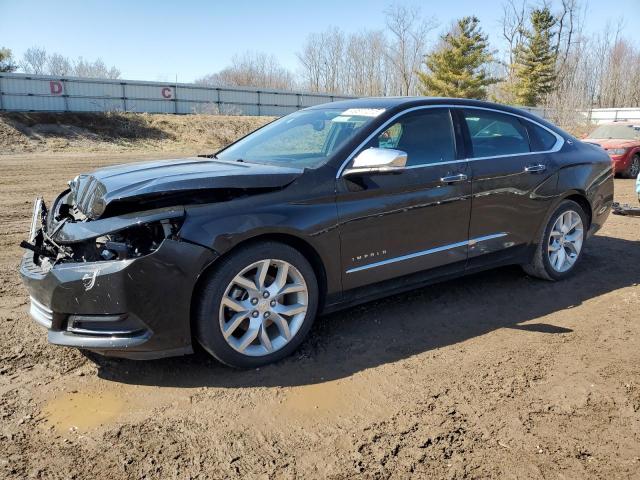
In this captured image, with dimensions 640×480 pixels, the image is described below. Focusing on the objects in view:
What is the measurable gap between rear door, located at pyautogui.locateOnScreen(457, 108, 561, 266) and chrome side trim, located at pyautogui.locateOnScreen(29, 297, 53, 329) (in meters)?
3.09

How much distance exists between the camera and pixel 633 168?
13.7 m

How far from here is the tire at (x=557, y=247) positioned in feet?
16.1

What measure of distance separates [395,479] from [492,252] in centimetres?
262

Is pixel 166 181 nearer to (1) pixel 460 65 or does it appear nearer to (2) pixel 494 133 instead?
(2) pixel 494 133

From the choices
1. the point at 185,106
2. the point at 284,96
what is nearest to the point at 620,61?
the point at 284,96

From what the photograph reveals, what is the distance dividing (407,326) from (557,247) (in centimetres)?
204

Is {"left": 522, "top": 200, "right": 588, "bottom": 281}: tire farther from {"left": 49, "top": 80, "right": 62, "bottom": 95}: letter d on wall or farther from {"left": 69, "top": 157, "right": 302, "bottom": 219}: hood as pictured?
{"left": 49, "top": 80, "right": 62, "bottom": 95}: letter d on wall

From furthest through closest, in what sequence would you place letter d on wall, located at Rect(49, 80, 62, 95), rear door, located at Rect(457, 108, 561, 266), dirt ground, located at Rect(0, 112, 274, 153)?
1. letter d on wall, located at Rect(49, 80, 62, 95)
2. dirt ground, located at Rect(0, 112, 274, 153)
3. rear door, located at Rect(457, 108, 561, 266)

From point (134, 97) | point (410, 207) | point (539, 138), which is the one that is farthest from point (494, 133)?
point (134, 97)

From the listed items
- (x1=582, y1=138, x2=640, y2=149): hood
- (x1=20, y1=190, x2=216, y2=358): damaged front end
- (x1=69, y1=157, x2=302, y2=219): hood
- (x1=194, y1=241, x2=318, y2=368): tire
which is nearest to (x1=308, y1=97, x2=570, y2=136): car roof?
(x1=69, y1=157, x2=302, y2=219): hood

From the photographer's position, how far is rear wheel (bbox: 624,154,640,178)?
44.5 feet

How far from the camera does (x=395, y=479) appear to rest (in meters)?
2.36

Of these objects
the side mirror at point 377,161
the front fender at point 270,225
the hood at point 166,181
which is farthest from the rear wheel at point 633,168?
the hood at point 166,181

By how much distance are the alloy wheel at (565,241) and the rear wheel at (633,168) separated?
32.9 ft
